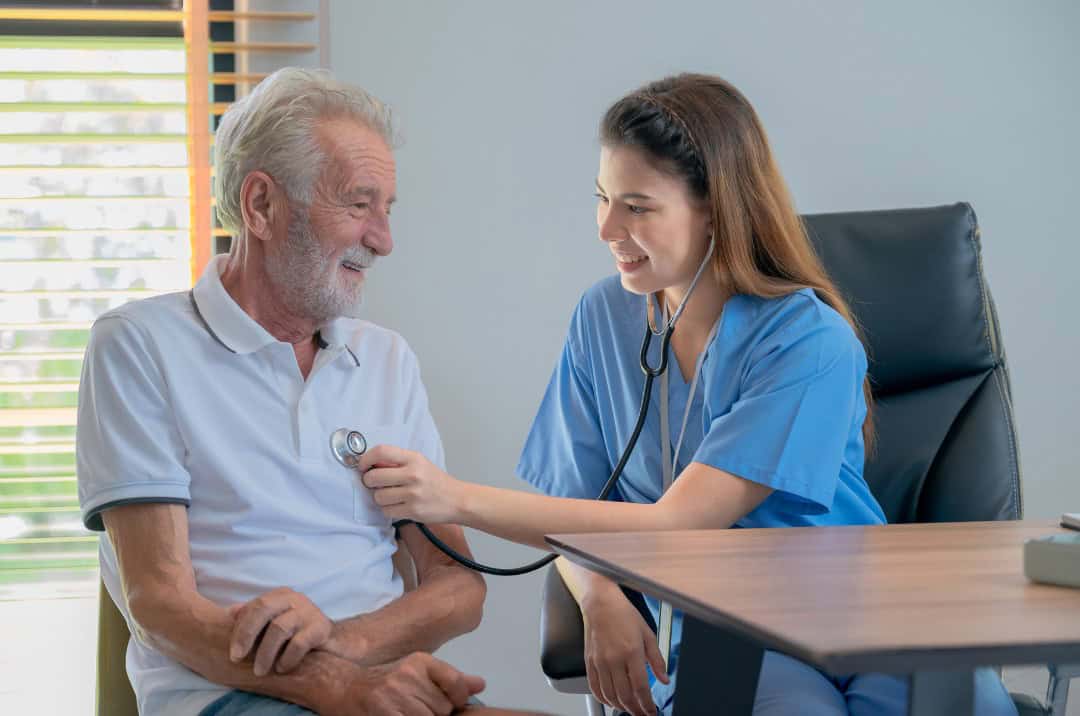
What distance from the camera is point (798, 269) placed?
5.24ft

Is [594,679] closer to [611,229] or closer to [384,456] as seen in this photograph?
[384,456]

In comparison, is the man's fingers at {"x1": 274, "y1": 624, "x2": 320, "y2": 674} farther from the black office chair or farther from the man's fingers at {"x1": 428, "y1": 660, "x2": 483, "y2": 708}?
the black office chair

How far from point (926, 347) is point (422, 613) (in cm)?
86

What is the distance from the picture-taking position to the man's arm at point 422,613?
52.0 inches

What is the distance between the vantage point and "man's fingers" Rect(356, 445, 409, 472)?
54.7 inches

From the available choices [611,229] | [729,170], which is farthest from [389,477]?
[729,170]

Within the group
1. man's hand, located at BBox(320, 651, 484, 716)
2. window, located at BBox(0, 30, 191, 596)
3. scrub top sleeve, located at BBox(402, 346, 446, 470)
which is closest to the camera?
man's hand, located at BBox(320, 651, 484, 716)

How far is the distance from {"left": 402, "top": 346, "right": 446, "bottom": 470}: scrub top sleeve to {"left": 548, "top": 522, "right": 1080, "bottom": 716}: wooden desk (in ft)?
1.72

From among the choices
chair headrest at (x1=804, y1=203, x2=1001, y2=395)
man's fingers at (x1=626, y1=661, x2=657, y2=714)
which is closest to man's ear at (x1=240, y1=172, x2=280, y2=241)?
man's fingers at (x1=626, y1=661, x2=657, y2=714)

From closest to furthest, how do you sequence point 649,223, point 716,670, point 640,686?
point 716,670
point 640,686
point 649,223

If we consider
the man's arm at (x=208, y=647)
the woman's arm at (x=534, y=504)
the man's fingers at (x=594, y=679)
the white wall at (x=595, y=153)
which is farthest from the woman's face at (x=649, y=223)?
the white wall at (x=595, y=153)

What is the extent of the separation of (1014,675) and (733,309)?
4.66ft

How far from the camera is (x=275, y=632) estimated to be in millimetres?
1213

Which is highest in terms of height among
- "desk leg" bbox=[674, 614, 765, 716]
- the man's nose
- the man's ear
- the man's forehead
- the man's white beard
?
the man's forehead
